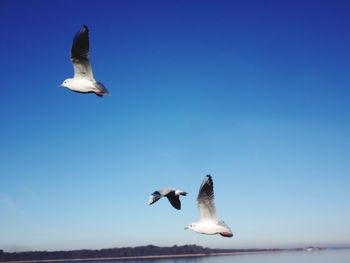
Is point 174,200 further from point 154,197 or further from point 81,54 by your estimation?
point 81,54

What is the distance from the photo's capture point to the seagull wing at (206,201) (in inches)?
492

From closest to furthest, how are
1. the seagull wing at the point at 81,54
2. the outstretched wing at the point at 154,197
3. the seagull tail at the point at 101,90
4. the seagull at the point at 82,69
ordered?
the seagull tail at the point at 101,90 → the seagull at the point at 82,69 → the seagull wing at the point at 81,54 → the outstretched wing at the point at 154,197

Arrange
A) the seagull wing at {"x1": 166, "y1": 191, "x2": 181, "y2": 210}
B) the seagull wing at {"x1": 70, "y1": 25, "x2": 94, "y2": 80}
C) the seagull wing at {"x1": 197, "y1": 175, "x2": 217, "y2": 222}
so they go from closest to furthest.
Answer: the seagull wing at {"x1": 70, "y1": 25, "x2": 94, "y2": 80} → the seagull wing at {"x1": 197, "y1": 175, "x2": 217, "y2": 222} → the seagull wing at {"x1": 166, "y1": 191, "x2": 181, "y2": 210}

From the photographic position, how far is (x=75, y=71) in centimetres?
1281

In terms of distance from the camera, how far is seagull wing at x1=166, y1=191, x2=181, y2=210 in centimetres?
1390

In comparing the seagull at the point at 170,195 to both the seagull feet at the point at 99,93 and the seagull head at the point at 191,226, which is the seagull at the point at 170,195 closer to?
the seagull head at the point at 191,226

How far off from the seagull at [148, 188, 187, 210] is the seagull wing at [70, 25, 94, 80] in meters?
3.89

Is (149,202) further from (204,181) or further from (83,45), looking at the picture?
(83,45)

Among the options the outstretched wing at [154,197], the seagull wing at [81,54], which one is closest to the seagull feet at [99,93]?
the seagull wing at [81,54]

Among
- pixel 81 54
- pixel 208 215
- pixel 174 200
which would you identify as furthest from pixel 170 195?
pixel 81 54

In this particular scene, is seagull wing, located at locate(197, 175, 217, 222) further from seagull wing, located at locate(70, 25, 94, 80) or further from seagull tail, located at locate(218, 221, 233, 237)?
seagull wing, located at locate(70, 25, 94, 80)

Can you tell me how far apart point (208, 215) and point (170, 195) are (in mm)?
1468

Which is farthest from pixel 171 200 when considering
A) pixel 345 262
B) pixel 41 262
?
pixel 41 262

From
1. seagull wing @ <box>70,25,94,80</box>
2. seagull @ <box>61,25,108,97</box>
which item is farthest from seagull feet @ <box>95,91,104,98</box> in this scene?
seagull wing @ <box>70,25,94,80</box>
